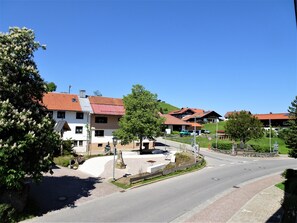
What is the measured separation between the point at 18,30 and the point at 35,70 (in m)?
2.30

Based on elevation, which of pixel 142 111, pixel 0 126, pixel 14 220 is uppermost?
pixel 142 111

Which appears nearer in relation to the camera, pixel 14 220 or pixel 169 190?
pixel 14 220

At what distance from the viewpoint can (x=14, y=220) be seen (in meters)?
13.6

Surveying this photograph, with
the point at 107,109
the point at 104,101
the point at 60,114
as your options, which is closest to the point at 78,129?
the point at 60,114

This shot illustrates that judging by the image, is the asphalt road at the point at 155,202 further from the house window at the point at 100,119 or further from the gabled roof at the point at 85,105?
the gabled roof at the point at 85,105

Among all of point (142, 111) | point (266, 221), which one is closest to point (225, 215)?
point (266, 221)

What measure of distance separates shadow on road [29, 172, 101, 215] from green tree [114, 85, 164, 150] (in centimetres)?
1636

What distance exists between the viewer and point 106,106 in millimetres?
48438

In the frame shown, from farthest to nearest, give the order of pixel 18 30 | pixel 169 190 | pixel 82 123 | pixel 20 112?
pixel 82 123
pixel 169 190
pixel 18 30
pixel 20 112

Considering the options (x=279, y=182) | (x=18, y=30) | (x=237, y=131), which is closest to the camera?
(x=18, y=30)

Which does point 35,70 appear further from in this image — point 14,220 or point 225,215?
point 225,215

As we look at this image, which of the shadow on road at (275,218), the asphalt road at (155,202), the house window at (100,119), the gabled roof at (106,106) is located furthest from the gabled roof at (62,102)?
the shadow on road at (275,218)

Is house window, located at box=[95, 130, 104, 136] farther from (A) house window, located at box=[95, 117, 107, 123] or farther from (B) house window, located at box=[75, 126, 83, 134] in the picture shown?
(B) house window, located at box=[75, 126, 83, 134]

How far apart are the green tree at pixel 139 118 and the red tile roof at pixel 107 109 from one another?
5905mm
